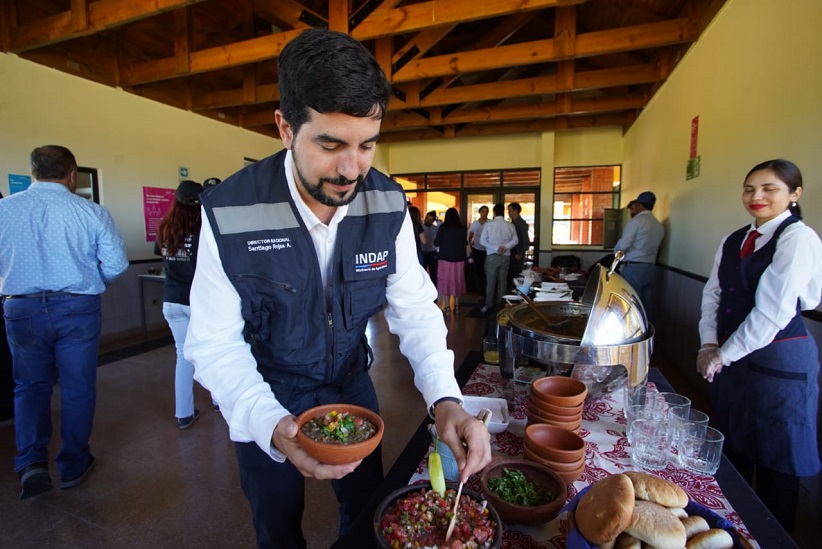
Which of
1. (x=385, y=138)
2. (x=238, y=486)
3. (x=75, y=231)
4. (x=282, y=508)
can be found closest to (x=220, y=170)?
(x=385, y=138)

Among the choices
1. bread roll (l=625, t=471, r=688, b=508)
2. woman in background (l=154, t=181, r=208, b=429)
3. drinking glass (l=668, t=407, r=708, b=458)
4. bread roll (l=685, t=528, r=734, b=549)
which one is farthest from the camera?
woman in background (l=154, t=181, r=208, b=429)

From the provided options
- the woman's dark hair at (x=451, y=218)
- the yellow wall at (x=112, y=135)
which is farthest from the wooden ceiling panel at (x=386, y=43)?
the woman's dark hair at (x=451, y=218)

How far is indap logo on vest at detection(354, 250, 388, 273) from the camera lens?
1.16m

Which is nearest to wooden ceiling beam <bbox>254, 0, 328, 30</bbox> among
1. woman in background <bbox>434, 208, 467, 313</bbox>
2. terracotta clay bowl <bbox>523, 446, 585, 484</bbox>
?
woman in background <bbox>434, 208, 467, 313</bbox>

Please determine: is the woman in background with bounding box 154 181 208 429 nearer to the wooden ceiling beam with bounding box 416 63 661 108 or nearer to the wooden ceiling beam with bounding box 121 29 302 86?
the wooden ceiling beam with bounding box 121 29 302 86

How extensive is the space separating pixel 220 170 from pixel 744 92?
627 cm

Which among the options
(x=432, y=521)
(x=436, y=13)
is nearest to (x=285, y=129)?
(x=432, y=521)

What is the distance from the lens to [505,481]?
0.94 metres

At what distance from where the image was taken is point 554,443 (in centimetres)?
107

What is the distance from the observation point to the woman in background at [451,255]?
6387 mm

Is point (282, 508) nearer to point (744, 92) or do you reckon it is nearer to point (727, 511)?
point (727, 511)

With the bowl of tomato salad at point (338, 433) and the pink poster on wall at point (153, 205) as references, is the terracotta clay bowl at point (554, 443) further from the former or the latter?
the pink poster on wall at point (153, 205)

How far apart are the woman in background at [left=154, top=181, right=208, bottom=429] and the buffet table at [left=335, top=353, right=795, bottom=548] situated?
2.04m

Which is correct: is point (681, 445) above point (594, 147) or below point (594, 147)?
below
